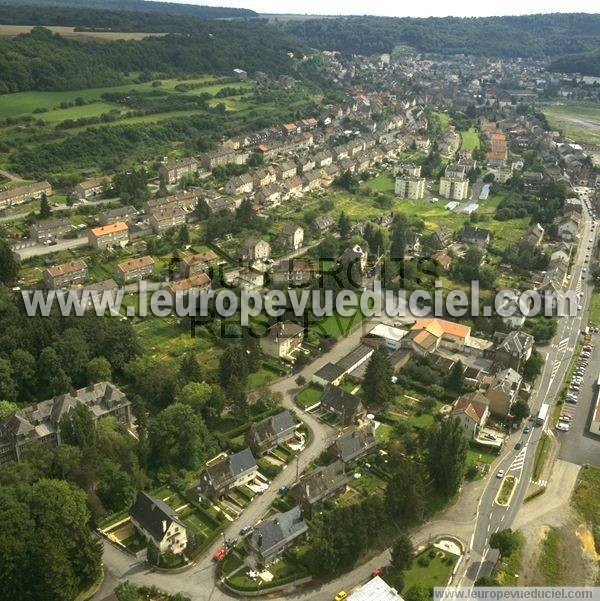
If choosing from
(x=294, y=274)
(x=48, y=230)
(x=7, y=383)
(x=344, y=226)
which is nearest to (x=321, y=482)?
(x=7, y=383)

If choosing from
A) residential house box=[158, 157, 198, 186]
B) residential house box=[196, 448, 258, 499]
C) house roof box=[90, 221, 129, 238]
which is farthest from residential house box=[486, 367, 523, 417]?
residential house box=[158, 157, 198, 186]

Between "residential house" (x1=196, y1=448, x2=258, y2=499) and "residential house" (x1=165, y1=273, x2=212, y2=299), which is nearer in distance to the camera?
"residential house" (x1=196, y1=448, x2=258, y2=499)

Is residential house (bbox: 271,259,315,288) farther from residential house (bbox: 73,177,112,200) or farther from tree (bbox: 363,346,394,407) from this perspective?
residential house (bbox: 73,177,112,200)

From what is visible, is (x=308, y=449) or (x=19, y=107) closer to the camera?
(x=308, y=449)

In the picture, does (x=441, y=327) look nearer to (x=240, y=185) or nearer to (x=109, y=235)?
(x=109, y=235)

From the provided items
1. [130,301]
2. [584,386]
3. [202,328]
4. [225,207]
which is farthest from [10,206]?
[584,386]

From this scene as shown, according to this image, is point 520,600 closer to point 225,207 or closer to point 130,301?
point 130,301
